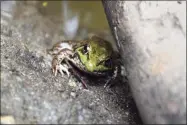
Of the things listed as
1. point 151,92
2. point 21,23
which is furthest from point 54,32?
point 151,92

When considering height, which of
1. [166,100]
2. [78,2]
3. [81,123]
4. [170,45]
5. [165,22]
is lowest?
[81,123]

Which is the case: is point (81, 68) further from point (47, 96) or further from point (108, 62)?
point (47, 96)

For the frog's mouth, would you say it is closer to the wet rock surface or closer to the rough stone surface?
the wet rock surface

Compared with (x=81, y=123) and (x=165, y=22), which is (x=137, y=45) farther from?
(x=81, y=123)

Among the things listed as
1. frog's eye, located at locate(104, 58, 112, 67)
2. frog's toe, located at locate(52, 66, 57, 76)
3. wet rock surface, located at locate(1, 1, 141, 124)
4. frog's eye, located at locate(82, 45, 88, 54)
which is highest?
frog's eye, located at locate(82, 45, 88, 54)

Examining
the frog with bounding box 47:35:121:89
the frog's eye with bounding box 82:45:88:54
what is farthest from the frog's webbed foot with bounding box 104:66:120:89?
the frog's eye with bounding box 82:45:88:54

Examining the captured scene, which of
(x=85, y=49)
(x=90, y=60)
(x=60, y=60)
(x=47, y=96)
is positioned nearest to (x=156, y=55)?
(x=47, y=96)
